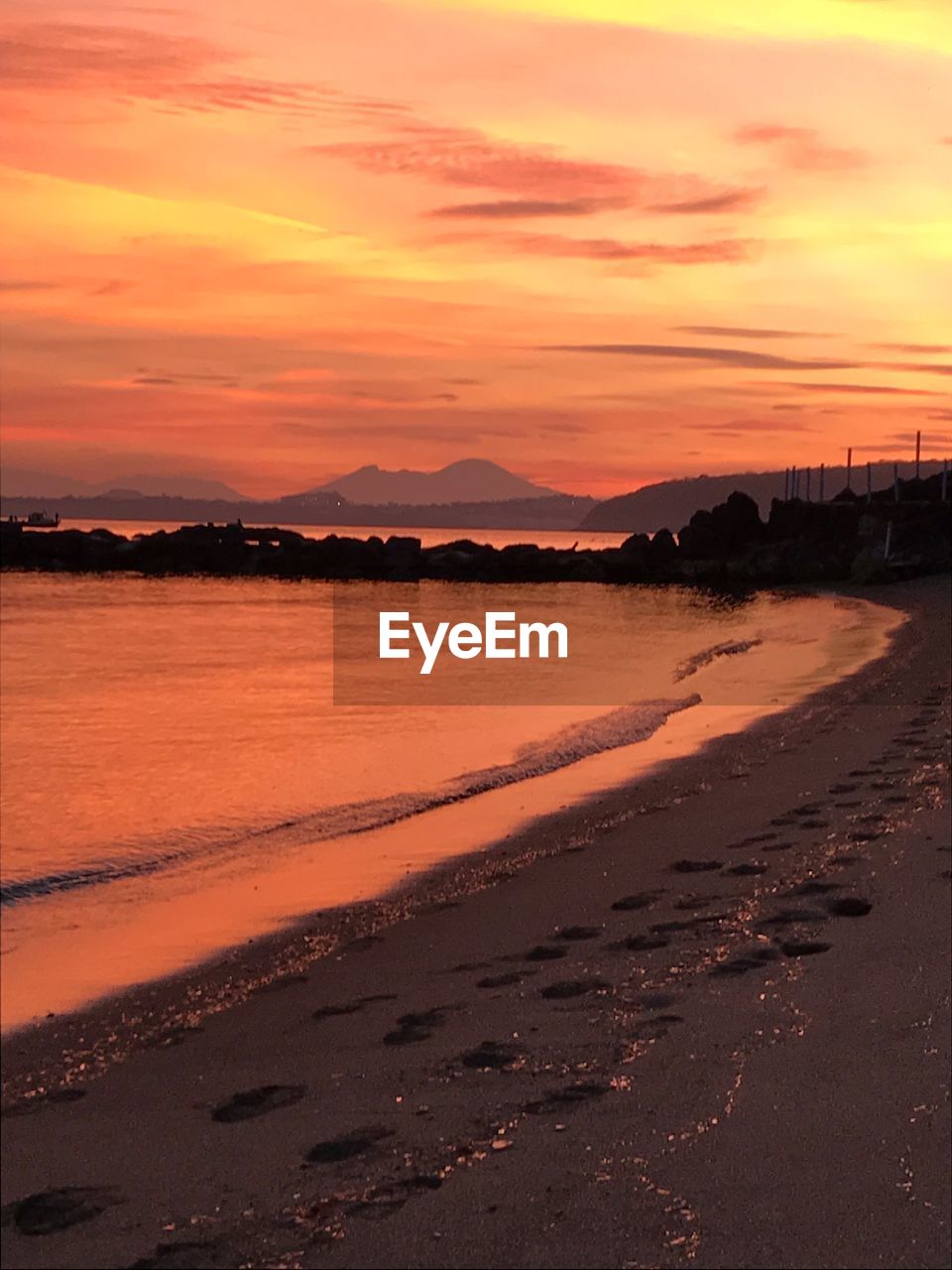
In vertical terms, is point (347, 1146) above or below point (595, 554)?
below

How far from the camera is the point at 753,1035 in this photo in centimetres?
521

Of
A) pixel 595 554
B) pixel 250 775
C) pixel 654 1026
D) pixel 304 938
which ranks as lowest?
pixel 250 775

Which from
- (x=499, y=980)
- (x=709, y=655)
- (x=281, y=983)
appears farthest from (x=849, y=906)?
(x=709, y=655)

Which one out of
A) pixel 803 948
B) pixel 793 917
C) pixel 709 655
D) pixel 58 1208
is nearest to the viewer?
pixel 58 1208

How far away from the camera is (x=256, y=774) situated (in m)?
15.0

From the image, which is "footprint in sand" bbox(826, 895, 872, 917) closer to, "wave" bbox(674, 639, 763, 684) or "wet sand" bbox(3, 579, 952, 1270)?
"wet sand" bbox(3, 579, 952, 1270)

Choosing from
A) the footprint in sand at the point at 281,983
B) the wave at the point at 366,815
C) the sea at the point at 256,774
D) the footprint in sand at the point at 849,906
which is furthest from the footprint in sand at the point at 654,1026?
the wave at the point at 366,815

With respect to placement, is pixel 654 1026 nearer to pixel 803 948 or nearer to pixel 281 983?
pixel 803 948

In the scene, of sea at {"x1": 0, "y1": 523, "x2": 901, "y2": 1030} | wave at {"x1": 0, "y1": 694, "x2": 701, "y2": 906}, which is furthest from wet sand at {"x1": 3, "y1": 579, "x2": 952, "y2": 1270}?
wave at {"x1": 0, "y1": 694, "x2": 701, "y2": 906}

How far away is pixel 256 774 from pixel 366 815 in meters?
3.33

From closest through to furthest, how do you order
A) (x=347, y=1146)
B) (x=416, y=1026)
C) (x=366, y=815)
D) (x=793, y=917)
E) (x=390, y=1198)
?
(x=390, y=1198), (x=347, y=1146), (x=416, y=1026), (x=793, y=917), (x=366, y=815)

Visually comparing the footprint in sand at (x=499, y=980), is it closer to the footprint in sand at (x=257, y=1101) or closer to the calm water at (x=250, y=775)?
the footprint in sand at (x=257, y=1101)

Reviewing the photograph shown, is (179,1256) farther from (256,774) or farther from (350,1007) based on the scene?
(256,774)

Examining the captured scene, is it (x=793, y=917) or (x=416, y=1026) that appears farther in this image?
Result: (x=793, y=917)
